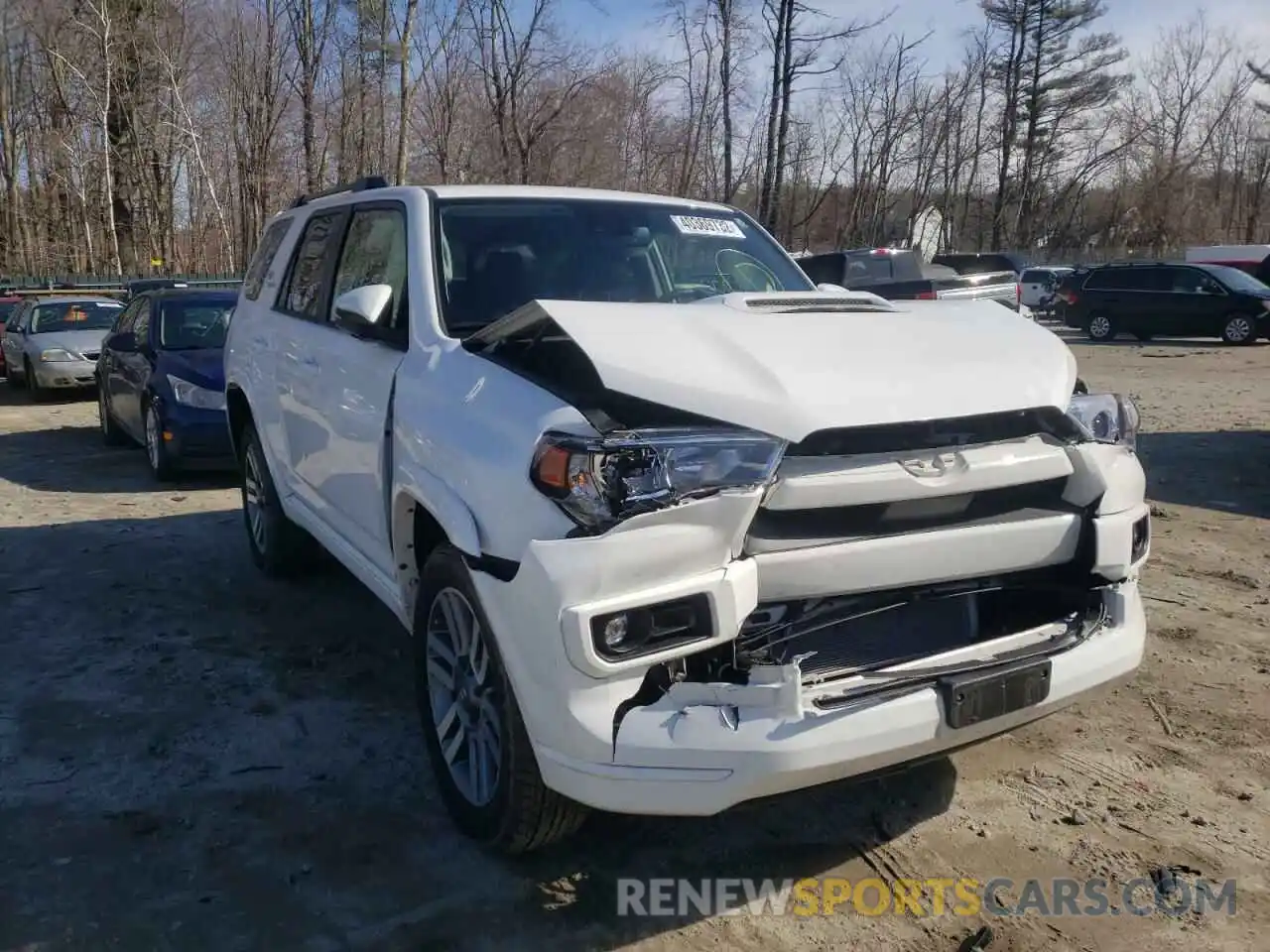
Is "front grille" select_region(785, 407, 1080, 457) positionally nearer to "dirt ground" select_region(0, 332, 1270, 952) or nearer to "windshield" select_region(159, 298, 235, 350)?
"dirt ground" select_region(0, 332, 1270, 952)

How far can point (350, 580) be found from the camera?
606 cm

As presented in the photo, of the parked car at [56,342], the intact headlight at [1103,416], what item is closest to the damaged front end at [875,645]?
the intact headlight at [1103,416]

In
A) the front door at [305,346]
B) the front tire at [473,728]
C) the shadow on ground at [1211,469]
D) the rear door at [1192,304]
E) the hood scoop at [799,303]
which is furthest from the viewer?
the rear door at [1192,304]

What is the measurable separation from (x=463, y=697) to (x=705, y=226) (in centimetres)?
237

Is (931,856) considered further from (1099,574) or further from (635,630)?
(635,630)

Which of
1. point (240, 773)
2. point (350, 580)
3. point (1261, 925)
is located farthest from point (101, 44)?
point (1261, 925)

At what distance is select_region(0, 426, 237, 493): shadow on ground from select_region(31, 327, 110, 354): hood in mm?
3090

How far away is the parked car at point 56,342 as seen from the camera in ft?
49.4

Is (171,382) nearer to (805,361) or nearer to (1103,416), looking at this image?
(805,361)

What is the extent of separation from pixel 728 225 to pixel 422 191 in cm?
133

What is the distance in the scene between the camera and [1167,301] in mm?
24688

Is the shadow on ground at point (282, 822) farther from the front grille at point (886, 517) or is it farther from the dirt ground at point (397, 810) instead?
the front grille at point (886, 517)

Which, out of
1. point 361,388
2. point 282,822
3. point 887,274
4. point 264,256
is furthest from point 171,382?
point 887,274

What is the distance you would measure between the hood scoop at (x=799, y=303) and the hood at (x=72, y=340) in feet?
44.9
